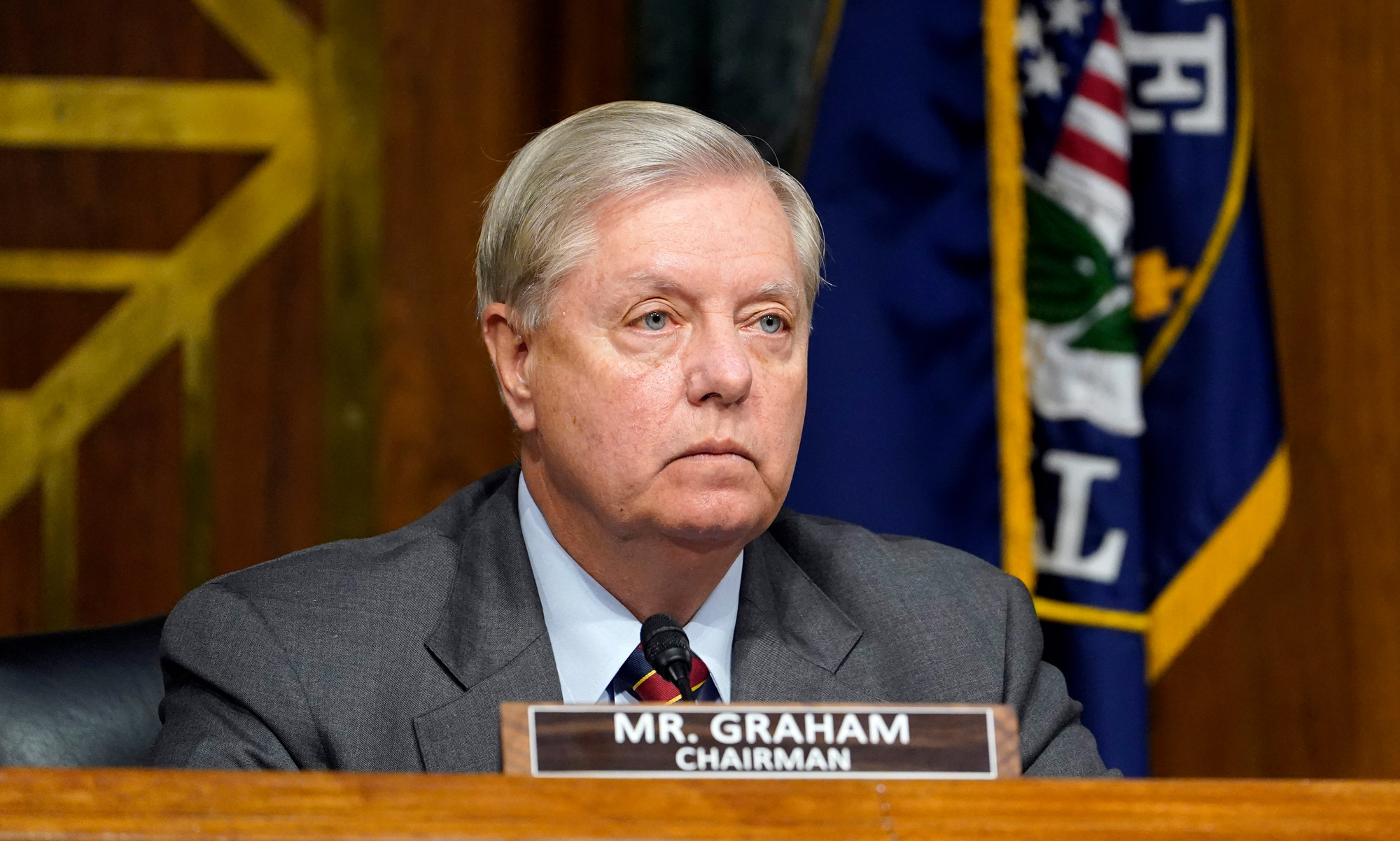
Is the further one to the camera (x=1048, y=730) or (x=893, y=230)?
(x=893, y=230)

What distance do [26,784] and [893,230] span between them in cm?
164

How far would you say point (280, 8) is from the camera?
2.89 m

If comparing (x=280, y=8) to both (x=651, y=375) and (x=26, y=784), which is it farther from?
(x=26, y=784)

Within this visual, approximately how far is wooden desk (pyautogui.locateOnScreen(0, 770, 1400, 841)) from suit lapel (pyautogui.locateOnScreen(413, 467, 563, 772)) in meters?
0.48

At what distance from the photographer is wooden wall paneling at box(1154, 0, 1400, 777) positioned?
2.57 meters

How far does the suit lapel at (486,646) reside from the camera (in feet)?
4.25

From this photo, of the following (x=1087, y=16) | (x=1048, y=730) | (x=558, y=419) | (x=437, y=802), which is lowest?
(x=1048, y=730)

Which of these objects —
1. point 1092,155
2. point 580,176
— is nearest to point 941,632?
point 580,176

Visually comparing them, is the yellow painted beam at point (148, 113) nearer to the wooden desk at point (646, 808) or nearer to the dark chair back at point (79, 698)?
the dark chair back at point (79, 698)

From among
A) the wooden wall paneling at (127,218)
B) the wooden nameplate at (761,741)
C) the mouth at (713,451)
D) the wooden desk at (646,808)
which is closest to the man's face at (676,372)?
the mouth at (713,451)

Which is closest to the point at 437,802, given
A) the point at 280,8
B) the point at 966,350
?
the point at 966,350

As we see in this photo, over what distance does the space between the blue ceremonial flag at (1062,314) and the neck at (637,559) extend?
2.46ft

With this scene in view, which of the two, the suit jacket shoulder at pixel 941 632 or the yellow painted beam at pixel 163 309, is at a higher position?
the yellow painted beam at pixel 163 309

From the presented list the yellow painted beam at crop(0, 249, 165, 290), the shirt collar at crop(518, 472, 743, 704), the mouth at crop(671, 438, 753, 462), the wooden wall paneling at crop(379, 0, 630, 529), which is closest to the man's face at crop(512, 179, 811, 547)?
the mouth at crop(671, 438, 753, 462)
